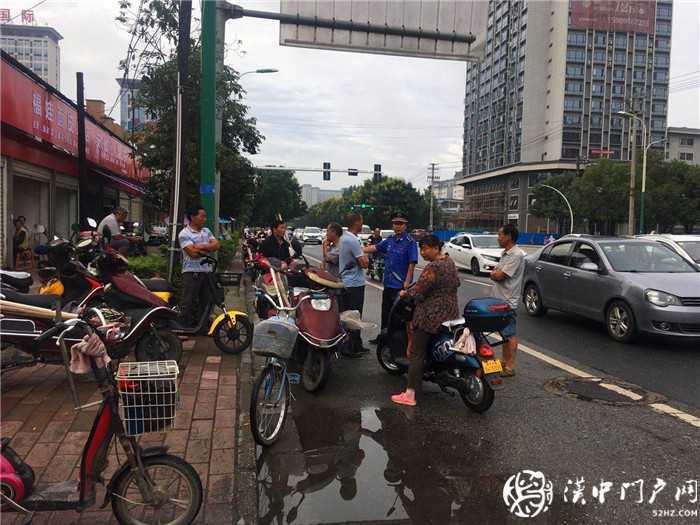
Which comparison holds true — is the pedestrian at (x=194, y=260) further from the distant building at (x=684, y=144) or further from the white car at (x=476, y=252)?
the distant building at (x=684, y=144)

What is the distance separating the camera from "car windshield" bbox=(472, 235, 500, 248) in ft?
68.9

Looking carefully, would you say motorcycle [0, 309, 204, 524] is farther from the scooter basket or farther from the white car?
the white car

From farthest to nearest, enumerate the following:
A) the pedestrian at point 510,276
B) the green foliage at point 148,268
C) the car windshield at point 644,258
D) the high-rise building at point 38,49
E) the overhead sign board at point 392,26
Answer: the high-rise building at point 38,49, the overhead sign board at point 392,26, the car windshield at point 644,258, the green foliage at point 148,268, the pedestrian at point 510,276

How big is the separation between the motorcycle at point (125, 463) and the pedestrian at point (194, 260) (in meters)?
4.07

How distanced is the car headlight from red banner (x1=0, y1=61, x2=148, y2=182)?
1099 centimetres

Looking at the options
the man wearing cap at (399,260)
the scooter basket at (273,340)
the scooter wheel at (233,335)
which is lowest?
the scooter wheel at (233,335)

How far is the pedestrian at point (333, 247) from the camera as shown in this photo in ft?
26.4

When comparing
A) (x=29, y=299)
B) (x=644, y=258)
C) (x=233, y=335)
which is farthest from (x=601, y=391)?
(x=29, y=299)

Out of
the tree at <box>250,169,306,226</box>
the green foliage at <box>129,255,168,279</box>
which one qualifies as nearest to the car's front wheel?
the green foliage at <box>129,255,168,279</box>

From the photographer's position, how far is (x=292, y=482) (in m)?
3.95

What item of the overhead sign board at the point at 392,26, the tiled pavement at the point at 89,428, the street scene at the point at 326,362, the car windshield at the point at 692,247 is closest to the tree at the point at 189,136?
the street scene at the point at 326,362

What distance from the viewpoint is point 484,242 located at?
21250 millimetres

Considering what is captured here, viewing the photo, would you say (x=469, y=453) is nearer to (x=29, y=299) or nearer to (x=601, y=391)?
(x=601, y=391)

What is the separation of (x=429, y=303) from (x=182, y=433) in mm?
2399
